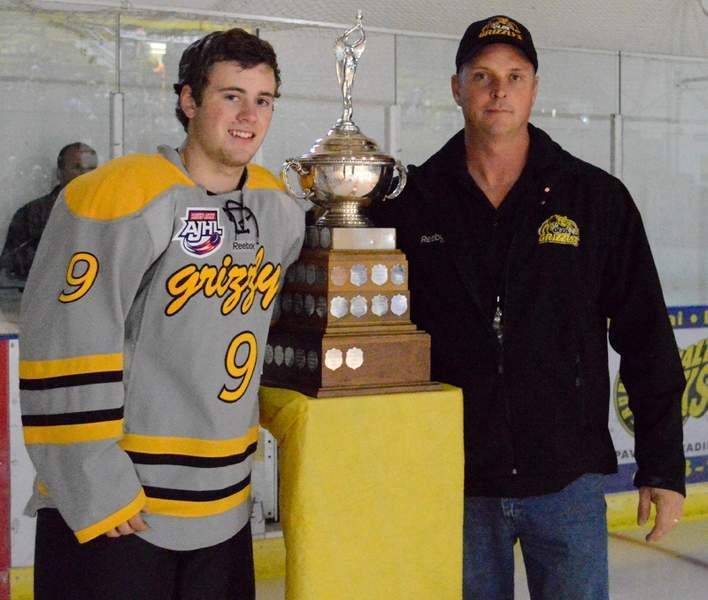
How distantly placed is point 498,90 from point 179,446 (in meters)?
0.85

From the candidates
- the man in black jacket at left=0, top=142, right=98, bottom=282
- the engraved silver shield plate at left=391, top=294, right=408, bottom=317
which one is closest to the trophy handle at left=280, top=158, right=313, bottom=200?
the engraved silver shield plate at left=391, top=294, right=408, bottom=317

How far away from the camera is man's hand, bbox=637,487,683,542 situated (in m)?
2.03

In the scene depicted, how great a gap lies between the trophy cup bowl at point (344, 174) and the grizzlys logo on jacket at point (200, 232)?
0.81 feet

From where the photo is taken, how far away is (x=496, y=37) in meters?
→ 1.96

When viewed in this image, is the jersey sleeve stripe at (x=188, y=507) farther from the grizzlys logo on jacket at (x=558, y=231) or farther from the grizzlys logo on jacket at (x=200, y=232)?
the grizzlys logo on jacket at (x=558, y=231)

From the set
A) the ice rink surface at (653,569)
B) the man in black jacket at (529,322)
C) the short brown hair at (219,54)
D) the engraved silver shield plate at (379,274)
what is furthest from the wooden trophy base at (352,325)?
the ice rink surface at (653,569)

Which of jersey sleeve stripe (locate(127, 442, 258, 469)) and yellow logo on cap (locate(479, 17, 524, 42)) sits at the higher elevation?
yellow logo on cap (locate(479, 17, 524, 42))

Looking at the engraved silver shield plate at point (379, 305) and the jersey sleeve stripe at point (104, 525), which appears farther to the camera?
the engraved silver shield plate at point (379, 305)

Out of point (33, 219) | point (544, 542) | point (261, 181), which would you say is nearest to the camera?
point (261, 181)

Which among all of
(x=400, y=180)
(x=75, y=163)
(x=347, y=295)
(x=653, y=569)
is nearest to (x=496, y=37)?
(x=400, y=180)

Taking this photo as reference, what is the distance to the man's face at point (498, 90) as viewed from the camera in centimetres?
195

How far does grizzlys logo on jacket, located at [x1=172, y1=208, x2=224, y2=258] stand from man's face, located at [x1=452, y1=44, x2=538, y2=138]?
544 millimetres

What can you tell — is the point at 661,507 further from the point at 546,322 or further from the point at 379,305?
the point at 379,305

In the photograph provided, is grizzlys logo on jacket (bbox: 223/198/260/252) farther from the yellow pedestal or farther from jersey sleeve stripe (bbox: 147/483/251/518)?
jersey sleeve stripe (bbox: 147/483/251/518)
